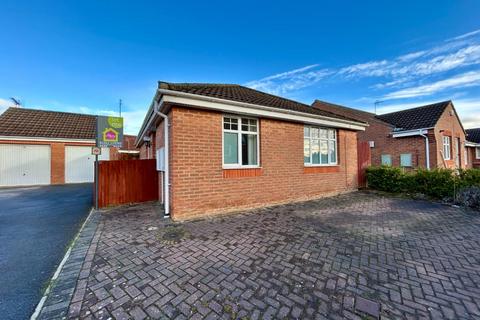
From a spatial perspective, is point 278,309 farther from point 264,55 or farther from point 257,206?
point 264,55

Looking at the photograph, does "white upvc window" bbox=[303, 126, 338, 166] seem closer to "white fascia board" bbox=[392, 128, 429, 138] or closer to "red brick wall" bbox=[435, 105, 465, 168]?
"white fascia board" bbox=[392, 128, 429, 138]

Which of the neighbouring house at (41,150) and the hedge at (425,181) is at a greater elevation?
the neighbouring house at (41,150)

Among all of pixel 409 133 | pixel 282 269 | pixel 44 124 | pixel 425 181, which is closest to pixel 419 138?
pixel 409 133

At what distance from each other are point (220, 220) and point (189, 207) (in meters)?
0.91

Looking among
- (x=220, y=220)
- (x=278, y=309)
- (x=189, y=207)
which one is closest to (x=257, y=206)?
(x=220, y=220)

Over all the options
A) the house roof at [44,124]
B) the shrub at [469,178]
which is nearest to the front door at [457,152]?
the shrub at [469,178]

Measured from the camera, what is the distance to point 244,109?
5.96m

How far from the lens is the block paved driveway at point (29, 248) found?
238 centimetres

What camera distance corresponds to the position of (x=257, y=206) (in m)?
6.54

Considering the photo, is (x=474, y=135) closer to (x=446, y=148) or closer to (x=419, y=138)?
(x=446, y=148)

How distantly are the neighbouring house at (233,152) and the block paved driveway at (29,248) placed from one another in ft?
7.93

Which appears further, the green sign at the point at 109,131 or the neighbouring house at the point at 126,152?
the neighbouring house at the point at 126,152

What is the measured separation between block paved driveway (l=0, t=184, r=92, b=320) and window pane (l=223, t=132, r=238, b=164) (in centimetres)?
420

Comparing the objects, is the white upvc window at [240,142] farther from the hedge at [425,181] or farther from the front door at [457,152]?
the front door at [457,152]
